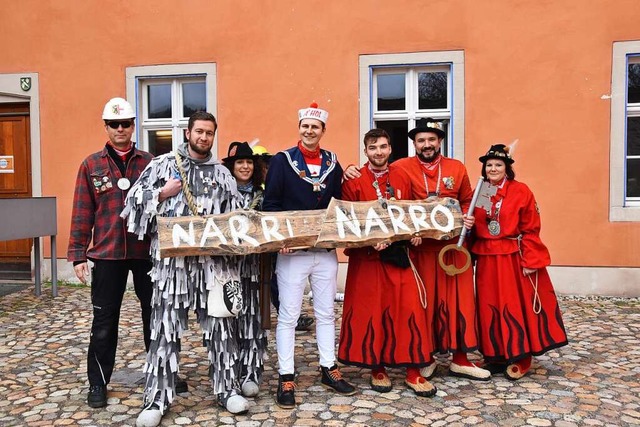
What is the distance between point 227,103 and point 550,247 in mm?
4325

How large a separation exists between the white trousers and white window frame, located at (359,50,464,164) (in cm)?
359

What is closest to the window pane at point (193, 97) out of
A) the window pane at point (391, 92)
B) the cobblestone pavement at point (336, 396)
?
the window pane at point (391, 92)

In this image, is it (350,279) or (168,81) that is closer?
(350,279)

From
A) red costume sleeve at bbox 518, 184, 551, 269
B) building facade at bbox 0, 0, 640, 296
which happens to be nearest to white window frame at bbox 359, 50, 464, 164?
building facade at bbox 0, 0, 640, 296

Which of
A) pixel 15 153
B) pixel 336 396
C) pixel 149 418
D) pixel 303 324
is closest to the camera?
pixel 149 418

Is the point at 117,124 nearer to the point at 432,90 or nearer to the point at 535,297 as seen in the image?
the point at 535,297

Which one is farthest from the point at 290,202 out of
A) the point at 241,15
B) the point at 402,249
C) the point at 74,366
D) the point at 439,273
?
the point at 241,15

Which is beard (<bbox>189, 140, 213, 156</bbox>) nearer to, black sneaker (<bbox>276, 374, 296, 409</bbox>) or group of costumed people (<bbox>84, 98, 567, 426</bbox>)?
group of costumed people (<bbox>84, 98, 567, 426</bbox>)

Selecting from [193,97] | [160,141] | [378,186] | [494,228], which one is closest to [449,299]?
[494,228]

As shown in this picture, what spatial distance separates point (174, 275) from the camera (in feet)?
11.0

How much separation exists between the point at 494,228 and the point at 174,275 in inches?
86.2

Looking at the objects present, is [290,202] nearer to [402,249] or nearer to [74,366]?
[402,249]

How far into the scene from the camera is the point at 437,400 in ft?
12.1

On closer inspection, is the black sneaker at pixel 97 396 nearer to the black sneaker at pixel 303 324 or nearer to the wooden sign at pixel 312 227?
the wooden sign at pixel 312 227
